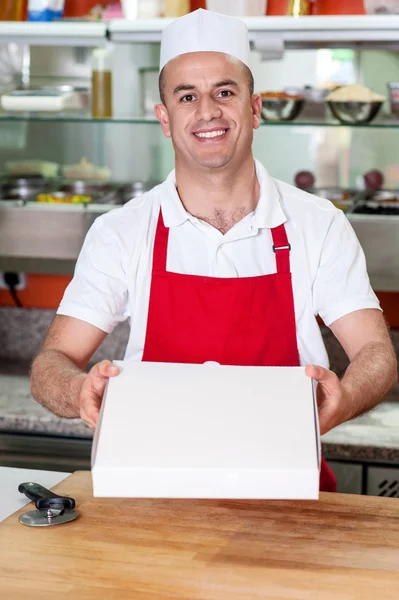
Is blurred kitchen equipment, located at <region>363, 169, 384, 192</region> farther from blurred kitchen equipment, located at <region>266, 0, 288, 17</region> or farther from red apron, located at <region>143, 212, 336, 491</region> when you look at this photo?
red apron, located at <region>143, 212, 336, 491</region>

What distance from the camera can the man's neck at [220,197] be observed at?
197 cm

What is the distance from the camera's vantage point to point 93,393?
149 centimetres

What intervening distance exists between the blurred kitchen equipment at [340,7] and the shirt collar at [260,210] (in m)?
0.86

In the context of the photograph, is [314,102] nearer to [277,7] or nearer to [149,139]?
[277,7]

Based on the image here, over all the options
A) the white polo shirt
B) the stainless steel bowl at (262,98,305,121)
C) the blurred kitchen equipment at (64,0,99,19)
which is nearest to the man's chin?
the white polo shirt

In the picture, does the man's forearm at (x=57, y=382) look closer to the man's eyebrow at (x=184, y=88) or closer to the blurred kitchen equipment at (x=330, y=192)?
the man's eyebrow at (x=184, y=88)

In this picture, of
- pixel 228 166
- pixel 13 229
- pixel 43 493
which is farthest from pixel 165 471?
pixel 13 229

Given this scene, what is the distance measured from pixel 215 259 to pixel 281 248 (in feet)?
0.47

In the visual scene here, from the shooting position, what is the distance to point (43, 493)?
157 cm

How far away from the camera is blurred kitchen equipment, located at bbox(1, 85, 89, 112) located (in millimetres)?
2781

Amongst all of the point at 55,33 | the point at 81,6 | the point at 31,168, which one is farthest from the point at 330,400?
the point at 81,6

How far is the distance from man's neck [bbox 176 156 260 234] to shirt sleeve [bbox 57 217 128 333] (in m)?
0.19

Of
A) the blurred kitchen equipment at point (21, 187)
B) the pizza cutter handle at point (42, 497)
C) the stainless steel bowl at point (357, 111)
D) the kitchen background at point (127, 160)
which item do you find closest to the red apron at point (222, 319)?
the pizza cutter handle at point (42, 497)

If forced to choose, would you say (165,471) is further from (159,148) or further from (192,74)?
(159,148)
